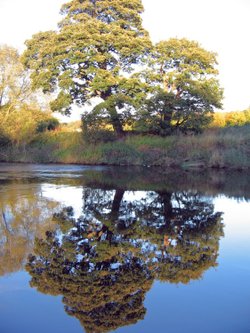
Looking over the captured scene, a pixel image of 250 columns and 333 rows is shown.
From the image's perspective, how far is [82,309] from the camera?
153 inches

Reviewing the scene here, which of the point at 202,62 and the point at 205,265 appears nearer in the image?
the point at 205,265

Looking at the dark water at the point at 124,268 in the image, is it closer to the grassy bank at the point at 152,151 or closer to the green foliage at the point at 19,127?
the grassy bank at the point at 152,151

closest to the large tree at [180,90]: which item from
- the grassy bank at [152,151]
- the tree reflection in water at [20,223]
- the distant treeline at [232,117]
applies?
the grassy bank at [152,151]

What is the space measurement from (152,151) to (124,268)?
67.1ft

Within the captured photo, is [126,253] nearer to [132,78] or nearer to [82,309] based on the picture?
[82,309]

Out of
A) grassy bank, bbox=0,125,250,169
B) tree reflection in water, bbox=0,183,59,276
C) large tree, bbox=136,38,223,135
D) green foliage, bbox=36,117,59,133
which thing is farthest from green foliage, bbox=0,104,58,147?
tree reflection in water, bbox=0,183,59,276

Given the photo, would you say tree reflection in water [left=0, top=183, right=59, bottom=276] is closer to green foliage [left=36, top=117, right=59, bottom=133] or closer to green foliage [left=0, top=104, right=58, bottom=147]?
green foliage [left=0, top=104, right=58, bottom=147]

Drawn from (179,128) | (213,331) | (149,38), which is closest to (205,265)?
(213,331)

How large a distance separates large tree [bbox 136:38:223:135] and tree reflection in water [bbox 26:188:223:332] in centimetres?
1786

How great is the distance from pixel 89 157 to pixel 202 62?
10589mm

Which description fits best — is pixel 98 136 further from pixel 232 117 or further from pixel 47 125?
pixel 232 117

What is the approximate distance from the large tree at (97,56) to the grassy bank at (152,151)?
2.64 meters

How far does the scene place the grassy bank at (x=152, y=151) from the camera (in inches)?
891

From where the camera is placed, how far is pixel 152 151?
82.6ft
